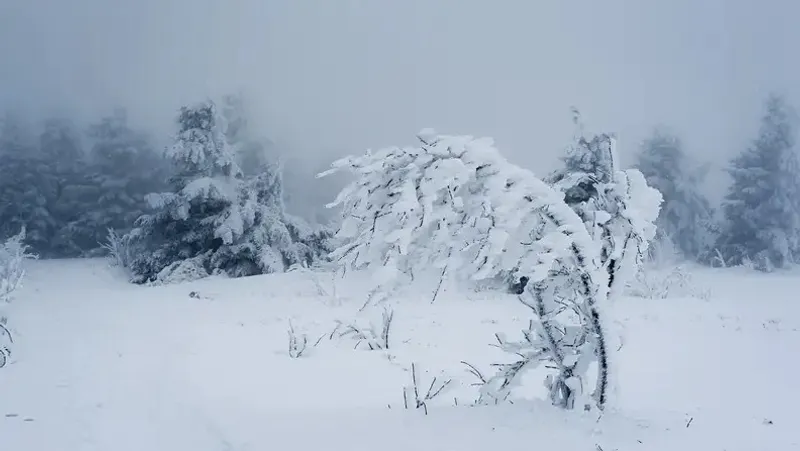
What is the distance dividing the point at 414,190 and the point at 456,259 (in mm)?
633

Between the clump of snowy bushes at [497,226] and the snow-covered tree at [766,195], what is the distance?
30210 millimetres

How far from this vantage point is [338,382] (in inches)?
275

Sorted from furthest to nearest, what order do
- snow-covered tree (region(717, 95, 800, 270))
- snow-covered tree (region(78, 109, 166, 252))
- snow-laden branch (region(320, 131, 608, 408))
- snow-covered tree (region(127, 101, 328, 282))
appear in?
snow-covered tree (region(78, 109, 166, 252))
snow-covered tree (region(717, 95, 800, 270))
snow-covered tree (region(127, 101, 328, 282))
snow-laden branch (region(320, 131, 608, 408))

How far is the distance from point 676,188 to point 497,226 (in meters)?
34.2

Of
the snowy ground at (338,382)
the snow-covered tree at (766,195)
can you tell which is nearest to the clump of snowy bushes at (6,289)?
the snowy ground at (338,382)

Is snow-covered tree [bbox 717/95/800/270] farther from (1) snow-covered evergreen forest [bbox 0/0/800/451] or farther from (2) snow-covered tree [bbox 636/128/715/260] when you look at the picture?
(1) snow-covered evergreen forest [bbox 0/0/800/451]

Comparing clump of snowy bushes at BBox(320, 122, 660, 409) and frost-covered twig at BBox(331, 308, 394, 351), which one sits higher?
clump of snowy bushes at BBox(320, 122, 660, 409)

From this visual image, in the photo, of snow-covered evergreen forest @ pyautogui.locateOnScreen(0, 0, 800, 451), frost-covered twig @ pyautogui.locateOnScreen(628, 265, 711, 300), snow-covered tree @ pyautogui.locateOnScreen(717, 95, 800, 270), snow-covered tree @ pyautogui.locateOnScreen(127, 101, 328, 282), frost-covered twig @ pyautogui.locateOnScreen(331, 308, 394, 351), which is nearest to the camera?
snow-covered evergreen forest @ pyautogui.locateOnScreen(0, 0, 800, 451)

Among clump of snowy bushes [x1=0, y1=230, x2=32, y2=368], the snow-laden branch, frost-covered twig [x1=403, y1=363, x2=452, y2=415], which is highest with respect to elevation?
the snow-laden branch

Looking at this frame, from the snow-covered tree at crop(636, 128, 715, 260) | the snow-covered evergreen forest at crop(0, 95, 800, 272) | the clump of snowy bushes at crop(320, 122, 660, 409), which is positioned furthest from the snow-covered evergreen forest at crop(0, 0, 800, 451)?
the snow-covered tree at crop(636, 128, 715, 260)

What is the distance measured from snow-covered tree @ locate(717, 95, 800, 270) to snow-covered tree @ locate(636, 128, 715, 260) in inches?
90.0

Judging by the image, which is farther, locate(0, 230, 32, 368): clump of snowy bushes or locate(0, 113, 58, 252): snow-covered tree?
locate(0, 113, 58, 252): snow-covered tree

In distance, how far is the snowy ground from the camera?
4688 mm

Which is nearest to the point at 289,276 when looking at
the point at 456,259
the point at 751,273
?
the point at 456,259
